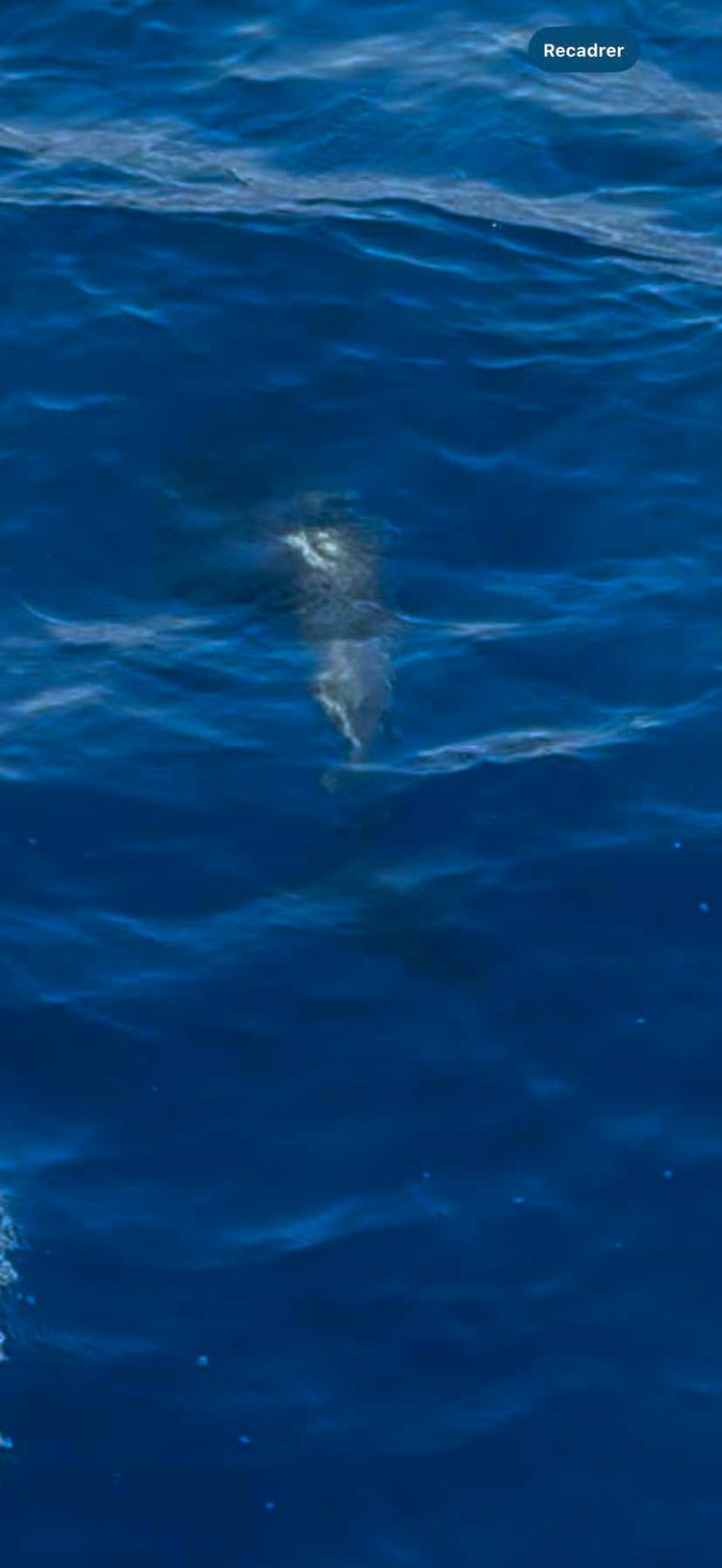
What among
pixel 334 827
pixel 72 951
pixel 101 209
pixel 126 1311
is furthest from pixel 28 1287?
pixel 101 209

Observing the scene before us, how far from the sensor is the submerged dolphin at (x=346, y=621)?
19.0m

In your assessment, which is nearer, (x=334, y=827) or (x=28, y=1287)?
(x=28, y=1287)

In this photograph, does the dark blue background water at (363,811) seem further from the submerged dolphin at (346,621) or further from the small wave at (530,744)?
the submerged dolphin at (346,621)

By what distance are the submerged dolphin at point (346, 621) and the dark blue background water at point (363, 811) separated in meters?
0.16

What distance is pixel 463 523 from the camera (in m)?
21.0

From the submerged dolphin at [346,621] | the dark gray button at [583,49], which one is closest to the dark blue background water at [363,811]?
the submerged dolphin at [346,621]

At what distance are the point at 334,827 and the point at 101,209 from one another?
1002cm

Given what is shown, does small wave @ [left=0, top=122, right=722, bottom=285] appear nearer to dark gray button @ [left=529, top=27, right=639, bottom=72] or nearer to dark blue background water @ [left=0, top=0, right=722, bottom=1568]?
dark blue background water @ [left=0, top=0, right=722, bottom=1568]

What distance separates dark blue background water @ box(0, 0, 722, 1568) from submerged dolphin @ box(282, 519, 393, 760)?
6.4 inches

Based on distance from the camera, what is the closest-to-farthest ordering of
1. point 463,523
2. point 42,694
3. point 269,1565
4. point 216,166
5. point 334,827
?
point 269,1565 < point 334,827 < point 42,694 < point 463,523 < point 216,166

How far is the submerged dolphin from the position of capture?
18953 mm

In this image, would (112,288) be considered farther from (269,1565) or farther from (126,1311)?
(269,1565)

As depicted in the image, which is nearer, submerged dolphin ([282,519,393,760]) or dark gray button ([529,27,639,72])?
submerged dolphin ([282,519,393,760])

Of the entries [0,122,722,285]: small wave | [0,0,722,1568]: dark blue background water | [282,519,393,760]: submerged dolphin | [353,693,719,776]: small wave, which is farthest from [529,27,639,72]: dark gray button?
[353,693,719,776]: small wave
